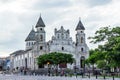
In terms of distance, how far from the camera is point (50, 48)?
128 metres

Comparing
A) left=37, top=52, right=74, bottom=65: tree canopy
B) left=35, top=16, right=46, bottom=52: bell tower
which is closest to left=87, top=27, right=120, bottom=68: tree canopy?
left=37, top=52, right=74, bottom=65: tree canopy

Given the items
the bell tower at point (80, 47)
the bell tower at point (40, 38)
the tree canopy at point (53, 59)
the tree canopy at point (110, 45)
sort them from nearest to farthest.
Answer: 1. the tree canopy at point (110, 45)
2. the tree canopy at point (53, 59)
3. the bell tower at point (40, 38)
4. the bell tower at point (80, 47)

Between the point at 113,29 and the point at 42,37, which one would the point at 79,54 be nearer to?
the point at 42,37

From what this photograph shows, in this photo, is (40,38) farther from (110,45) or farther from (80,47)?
(110,45)

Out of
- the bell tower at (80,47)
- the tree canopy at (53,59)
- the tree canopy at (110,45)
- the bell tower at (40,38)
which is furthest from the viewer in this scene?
the bell tower at (80,47)

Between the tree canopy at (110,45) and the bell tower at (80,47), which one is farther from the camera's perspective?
the bell tower at (80,47)

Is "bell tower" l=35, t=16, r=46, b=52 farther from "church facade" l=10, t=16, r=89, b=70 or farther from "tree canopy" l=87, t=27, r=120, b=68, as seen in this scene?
"tree canopy" l=87, t=27, r=120, b=68

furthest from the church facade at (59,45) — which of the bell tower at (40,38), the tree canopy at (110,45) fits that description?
the tree canopy at (110,45)

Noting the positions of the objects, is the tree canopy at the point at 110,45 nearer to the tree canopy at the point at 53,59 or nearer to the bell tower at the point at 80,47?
the tree canopy at the point at 53,59

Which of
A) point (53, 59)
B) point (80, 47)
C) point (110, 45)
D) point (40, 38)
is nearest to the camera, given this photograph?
point (110, 45)


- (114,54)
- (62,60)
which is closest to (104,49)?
(114,54)

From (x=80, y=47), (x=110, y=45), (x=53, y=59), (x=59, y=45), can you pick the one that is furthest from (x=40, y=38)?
(x=110, y=45)

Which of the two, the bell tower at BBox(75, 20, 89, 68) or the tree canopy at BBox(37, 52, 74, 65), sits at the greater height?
the bell tower at BBox(75, 20, 89, 68)

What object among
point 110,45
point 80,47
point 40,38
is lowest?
point 110,45
